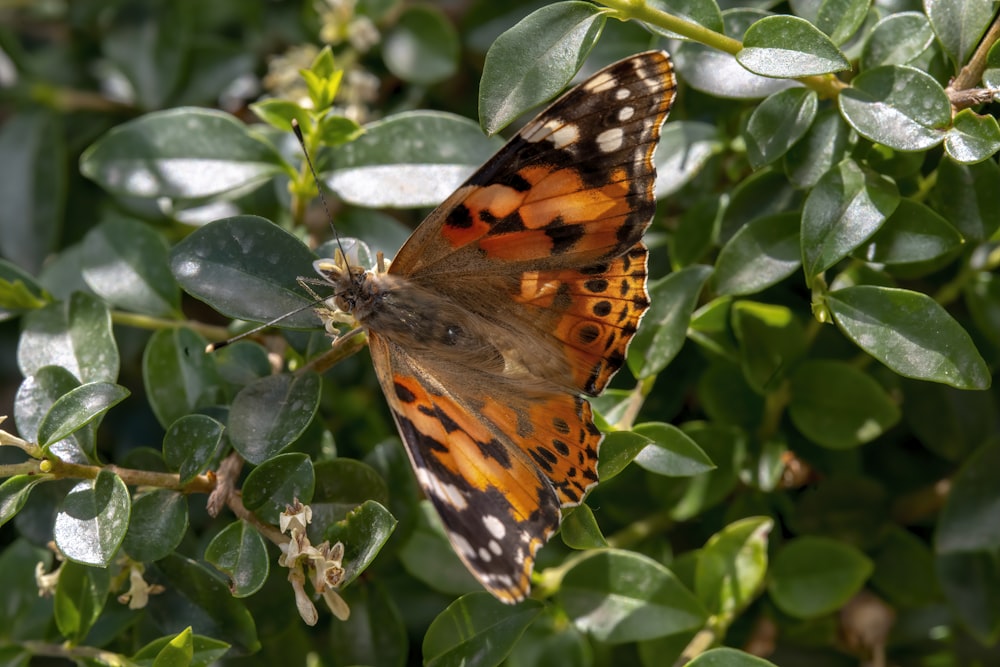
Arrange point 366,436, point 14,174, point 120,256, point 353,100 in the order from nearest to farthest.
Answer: point 120,256 → point 366,436 → point 353,100 → point 14,174

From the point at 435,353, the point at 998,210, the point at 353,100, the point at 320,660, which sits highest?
the point at 998,210

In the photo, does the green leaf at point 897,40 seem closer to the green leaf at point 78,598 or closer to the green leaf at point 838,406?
the green leaf at point 838,406

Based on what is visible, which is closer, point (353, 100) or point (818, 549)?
point (818, 549)

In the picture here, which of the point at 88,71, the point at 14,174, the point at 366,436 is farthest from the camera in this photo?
the point at 88,71

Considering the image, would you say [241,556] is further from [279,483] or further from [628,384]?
[628,384]

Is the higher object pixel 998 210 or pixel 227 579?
pixel 998 210

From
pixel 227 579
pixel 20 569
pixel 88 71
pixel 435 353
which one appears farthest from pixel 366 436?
pixel 88 71

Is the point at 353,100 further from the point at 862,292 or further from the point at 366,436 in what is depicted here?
the point at 862,292

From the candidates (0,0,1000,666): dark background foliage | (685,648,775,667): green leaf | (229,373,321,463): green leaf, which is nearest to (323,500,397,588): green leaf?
(0,0,1000,666): dark background foliage

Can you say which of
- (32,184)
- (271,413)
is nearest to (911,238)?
(271,413)
